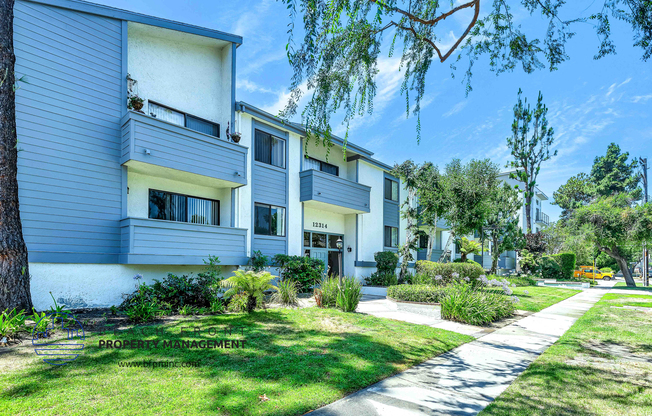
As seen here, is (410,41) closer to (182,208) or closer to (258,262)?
(258,262)

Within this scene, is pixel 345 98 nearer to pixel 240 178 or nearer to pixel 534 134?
pixel 240 178

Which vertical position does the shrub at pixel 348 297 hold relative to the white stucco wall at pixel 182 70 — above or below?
below

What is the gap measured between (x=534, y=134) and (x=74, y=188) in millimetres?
37652

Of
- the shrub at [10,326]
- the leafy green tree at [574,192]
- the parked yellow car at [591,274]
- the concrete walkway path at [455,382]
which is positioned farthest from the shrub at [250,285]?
the leafy green tree at [574,192]

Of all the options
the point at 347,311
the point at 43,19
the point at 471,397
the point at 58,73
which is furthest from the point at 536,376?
the point at 43,19

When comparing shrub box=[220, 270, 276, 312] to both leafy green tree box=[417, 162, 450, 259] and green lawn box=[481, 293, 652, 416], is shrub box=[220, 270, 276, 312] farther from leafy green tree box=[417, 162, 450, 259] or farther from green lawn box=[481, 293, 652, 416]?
leafy green tree box=[417, 162, 450, 259]

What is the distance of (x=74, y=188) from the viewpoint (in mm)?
9797

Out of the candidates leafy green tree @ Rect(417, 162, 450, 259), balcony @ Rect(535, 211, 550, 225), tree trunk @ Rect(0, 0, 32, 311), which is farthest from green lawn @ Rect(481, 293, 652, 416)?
balcony @ Rect(535, 211, 550, 225)

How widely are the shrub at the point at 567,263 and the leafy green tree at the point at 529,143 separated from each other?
397 centimetres

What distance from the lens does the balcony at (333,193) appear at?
16.2 metres

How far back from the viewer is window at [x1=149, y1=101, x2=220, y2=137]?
1230cm

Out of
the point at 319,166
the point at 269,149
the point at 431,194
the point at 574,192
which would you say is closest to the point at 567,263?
the point at 574,192

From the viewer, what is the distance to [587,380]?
484 centimetres

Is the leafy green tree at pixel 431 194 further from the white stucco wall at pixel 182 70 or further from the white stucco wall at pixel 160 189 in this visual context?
the white stucco wall at pixel 182 70
